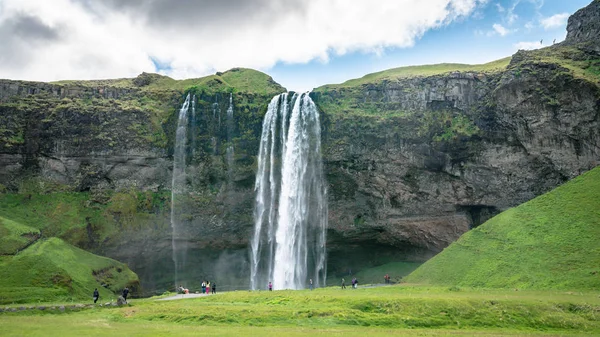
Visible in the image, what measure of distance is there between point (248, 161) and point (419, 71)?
88.9ft

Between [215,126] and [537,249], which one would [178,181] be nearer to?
[215,126]

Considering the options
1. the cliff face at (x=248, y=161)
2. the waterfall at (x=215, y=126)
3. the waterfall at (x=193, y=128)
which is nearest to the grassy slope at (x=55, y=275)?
the cliff face at (x=248, y=161)

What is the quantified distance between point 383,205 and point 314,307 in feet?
106

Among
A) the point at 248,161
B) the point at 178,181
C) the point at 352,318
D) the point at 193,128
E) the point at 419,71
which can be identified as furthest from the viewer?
the point at 419,71

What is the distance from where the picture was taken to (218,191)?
5572 centimetres

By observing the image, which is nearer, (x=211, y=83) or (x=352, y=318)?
(x=352, y=318)

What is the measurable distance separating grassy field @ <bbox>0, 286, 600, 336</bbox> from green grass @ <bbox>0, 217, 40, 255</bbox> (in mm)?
17489

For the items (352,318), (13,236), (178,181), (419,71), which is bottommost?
(352,318)

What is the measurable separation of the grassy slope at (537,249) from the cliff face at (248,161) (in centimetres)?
1075

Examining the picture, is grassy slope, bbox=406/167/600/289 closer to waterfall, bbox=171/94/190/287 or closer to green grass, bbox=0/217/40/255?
waterfall, bbox=171/94/190/287

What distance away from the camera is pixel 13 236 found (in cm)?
4175

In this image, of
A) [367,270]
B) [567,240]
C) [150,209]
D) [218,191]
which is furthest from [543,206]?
[150,209]

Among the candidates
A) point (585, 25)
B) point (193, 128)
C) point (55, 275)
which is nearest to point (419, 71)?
point (585, 25)

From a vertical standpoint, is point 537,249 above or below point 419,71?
below
